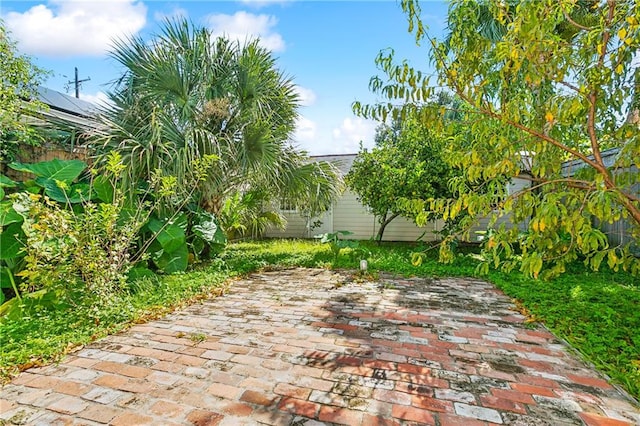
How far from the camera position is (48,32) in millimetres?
4637

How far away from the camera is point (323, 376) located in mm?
2293

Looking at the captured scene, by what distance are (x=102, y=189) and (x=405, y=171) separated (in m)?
5.61

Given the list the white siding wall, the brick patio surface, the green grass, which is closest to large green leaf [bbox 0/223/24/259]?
the green grass

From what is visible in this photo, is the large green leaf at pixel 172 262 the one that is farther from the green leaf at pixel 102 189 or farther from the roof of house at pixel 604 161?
the roof of house at pixel 604 161

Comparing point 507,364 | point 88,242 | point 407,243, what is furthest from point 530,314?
point 407,243

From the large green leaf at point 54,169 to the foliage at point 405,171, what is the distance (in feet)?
18.3

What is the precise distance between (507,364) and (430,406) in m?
0.95

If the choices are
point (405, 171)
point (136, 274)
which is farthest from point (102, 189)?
point (405, 171)

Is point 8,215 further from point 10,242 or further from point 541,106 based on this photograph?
point 541,106

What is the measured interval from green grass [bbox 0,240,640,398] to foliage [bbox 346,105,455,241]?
1695 millimetres

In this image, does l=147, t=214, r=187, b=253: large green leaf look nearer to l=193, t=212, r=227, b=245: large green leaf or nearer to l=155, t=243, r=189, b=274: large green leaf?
l=155, t=243, r=189, b=274: large green leaf

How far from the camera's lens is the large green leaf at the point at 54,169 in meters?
4.36

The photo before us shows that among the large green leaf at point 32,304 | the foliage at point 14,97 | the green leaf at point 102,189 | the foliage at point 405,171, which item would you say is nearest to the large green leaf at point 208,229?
the green leaf at point 102,189

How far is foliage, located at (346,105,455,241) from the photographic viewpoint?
277 inches
